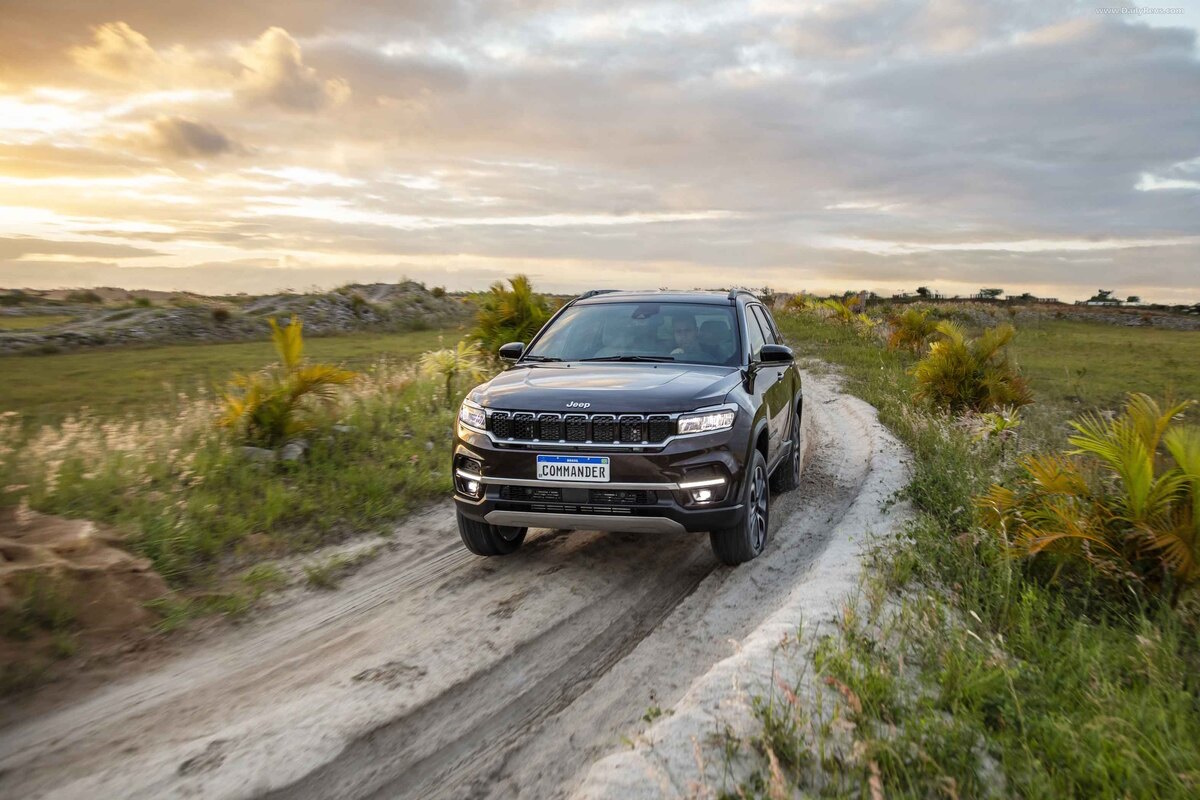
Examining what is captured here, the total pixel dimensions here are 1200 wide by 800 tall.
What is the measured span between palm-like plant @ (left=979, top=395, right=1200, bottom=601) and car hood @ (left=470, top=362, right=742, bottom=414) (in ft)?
6.93

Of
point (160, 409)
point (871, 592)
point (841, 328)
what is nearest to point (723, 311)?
point (871, 592)

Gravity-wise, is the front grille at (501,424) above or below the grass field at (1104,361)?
above

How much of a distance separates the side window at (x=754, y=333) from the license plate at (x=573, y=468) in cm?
199

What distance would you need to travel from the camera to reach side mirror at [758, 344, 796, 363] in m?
6.36

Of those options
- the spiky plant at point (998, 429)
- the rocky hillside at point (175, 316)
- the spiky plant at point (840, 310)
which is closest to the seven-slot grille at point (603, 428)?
the spiky plant at point (998, 429)

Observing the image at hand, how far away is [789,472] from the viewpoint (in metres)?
8.09

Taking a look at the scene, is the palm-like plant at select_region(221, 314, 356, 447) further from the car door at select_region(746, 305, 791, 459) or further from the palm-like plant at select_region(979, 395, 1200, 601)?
the palm-like plant at select_region(979, 395, 1200, 601)

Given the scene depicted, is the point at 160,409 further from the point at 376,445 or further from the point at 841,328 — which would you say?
the point at 841,328

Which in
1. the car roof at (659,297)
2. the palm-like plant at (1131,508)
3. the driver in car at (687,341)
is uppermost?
the car roof at (659,297)

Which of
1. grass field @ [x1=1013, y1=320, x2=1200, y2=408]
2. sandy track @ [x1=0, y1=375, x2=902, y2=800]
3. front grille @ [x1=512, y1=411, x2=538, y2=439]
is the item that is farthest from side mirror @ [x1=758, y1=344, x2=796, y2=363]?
grass field @ [x1=1013, y1=320, x2=1200, y2=408]

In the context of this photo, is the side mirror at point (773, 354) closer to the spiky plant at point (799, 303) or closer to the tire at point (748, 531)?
the tire at point (748, 531)

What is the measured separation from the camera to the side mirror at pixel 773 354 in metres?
6.36

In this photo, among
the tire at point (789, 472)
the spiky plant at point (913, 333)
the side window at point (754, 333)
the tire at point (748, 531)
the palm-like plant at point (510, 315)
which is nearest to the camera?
the tire at point (748, 531)

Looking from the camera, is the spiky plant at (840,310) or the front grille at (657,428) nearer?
the front grille at (657,428)
